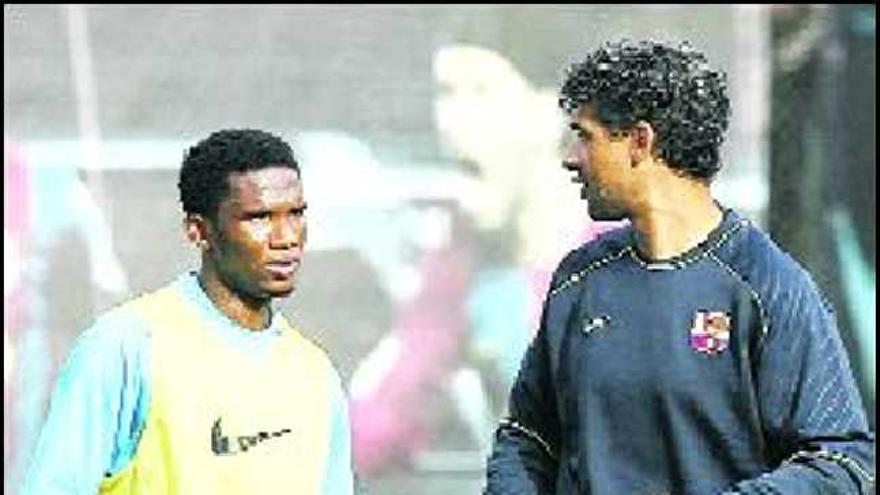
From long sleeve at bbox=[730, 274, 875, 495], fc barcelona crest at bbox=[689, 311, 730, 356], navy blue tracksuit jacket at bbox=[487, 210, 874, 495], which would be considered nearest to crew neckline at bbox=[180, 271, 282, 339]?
navy blue tracksuit jacket at bbox=[487, 210, 874, 495]

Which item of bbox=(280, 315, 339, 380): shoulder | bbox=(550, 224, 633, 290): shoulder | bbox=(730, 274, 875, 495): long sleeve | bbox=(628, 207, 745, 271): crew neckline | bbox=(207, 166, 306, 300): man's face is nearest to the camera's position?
bbox=(730, 274, 875, 495): long sleeve

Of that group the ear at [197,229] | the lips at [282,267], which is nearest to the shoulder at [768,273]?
the lips at [282,267]

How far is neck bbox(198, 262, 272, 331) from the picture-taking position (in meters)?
5.30

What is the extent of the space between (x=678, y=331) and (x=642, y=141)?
0.33 meters

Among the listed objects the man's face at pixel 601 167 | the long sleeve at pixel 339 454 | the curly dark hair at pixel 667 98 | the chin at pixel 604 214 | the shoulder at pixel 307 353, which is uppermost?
the curly dark hair at pixel 667 98

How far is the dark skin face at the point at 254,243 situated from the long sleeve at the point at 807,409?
0.94m

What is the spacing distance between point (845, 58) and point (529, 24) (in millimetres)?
1025

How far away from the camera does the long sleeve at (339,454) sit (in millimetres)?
5332

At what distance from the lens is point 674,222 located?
194 inches

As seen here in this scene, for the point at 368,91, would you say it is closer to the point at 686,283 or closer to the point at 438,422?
the point at 438,422

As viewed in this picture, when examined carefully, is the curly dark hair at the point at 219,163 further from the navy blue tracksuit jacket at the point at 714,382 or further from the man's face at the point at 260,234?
the navy blue tracksuit jacket at the point at 714,382

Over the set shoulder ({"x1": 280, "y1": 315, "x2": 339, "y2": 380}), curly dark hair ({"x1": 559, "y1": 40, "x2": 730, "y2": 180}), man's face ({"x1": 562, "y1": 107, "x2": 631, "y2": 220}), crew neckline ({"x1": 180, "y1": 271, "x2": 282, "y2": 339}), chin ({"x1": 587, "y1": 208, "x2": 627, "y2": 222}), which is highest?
curly dark hair ({"x1": 559, "y1": 40, "x2": 730, "y2": 180})

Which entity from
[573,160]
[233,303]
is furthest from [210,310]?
[573,160]

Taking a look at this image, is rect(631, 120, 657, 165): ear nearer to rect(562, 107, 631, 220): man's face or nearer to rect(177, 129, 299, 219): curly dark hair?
rect(562, 107, 631, 220): man's face
